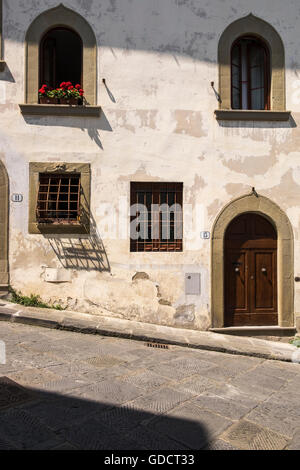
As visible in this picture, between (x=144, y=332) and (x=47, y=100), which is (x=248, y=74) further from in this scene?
(x=144, y=332)

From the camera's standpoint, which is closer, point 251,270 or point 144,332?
point 144,332

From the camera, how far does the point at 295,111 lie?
278 inches

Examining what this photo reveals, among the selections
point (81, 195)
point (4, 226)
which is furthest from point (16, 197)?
point (81, 195)

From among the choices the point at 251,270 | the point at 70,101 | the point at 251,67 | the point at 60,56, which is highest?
the point at 60,56

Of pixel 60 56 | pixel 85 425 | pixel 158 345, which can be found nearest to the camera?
pixel 85 425

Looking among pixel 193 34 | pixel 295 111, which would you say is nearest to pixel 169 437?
pixel 295 111

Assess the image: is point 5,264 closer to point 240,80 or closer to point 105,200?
point 105,200

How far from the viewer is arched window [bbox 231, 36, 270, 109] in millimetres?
7316

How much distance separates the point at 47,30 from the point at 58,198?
138 inches

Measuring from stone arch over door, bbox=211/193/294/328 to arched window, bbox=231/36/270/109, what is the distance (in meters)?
2.21

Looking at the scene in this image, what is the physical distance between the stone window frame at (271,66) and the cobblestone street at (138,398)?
486 centimetres

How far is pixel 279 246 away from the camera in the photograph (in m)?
6.98
